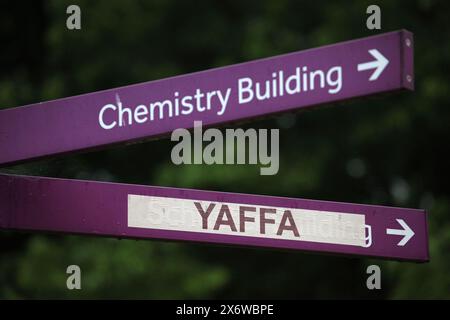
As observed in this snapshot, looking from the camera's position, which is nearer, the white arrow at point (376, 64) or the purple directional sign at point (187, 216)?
the white arrow at point (376, 64)

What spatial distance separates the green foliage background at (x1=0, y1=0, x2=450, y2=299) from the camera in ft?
34.0

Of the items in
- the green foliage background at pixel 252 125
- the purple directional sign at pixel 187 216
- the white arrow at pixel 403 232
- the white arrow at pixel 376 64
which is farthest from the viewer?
the green foliage background at pixel 252 125

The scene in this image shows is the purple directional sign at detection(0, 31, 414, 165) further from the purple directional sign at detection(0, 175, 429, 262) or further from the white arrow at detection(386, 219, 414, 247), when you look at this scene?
the white arrow at detection(386, 219, 414, 247)

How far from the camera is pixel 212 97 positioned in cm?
412

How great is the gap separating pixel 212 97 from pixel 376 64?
0.60 meters

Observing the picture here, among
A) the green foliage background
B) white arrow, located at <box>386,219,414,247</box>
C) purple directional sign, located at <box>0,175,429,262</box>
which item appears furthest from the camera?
the green foliage background

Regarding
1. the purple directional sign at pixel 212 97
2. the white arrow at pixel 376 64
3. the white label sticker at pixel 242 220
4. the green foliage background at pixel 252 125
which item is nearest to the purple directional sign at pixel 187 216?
the white label sticker at pixel 242 220

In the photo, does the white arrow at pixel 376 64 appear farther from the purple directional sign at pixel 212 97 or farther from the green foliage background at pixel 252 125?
the green foliage background at pixel 252 125

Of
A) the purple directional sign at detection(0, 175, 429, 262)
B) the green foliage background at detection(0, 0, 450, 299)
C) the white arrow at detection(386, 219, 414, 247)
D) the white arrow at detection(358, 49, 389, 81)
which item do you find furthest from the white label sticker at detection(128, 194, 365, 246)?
the green foliage background at detection(0, 0, 450, 299)

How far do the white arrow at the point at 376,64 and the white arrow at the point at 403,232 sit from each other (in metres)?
0.77

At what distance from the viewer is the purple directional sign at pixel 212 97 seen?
3.89 meters

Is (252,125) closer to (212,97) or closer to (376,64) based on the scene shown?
(212,97)

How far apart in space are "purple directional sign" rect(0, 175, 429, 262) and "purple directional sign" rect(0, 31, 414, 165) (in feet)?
0.57

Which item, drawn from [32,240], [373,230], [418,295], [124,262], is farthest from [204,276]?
[373,230]
